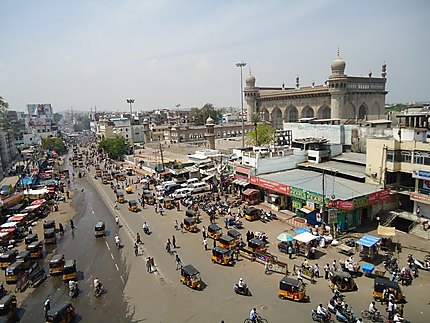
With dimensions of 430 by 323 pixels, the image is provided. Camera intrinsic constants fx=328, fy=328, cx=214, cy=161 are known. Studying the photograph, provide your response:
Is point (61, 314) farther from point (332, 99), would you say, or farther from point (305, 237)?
point (332, 99)

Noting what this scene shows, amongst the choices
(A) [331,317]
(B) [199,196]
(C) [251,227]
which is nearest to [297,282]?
(A) [331,317]

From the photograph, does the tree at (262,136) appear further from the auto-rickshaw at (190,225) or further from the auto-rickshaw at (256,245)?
the auto-rickshaw at (256,245)

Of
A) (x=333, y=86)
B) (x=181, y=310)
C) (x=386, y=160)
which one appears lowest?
(x=181, y=310)

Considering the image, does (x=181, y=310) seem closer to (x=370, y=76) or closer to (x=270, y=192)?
(x=270, y=192)

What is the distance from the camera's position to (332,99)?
6800 centimetres

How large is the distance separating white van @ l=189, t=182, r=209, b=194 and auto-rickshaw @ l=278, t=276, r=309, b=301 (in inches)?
971

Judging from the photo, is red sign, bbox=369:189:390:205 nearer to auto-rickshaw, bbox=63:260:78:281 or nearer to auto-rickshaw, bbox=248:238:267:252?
auto-rickshaw, bbox=248:238:267:252

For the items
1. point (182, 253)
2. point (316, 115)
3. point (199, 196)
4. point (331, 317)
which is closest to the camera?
point (331, 317)

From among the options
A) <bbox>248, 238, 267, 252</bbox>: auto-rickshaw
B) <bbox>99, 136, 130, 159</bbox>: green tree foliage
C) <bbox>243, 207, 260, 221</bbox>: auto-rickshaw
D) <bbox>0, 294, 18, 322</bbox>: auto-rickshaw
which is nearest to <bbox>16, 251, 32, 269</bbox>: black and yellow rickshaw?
<bbox>0, 294, 18, 322</bbox>: auto-rickshaw

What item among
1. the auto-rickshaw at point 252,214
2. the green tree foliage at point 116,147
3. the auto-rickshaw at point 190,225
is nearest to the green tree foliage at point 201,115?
the green tree foliage at point 116,147

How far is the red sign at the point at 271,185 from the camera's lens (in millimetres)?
29769

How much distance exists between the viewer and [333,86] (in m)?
67.0

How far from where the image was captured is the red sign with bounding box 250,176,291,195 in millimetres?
29769

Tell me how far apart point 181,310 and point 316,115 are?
64.3m
